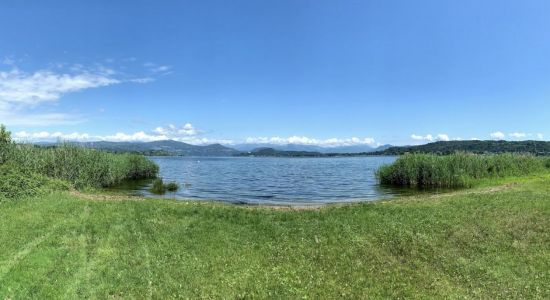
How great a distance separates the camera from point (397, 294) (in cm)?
1141

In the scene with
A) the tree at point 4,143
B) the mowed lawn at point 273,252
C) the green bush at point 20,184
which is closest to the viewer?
the mowed lawn at point 273,252

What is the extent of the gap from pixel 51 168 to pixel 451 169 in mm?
42189

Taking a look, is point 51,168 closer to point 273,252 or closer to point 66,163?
point 66,163

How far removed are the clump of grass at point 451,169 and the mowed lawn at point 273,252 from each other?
2652 centimetres

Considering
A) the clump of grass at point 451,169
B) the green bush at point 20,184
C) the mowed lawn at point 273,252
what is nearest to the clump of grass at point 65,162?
the green bush at point 20,184

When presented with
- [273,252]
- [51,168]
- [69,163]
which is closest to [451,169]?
[273,252]

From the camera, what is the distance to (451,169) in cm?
4706

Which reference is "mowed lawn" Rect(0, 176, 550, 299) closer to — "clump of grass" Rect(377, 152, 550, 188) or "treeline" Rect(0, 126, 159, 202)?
"treeline" Rect(0, 126, 159, 202)

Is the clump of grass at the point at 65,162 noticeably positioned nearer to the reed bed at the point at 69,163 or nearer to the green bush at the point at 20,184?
the reed bed at the point at 69,163

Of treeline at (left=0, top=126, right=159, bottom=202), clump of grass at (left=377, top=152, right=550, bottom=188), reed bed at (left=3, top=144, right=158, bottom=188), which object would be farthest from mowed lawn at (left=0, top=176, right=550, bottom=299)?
clump of grass at (left=377, top=152, right=550, bottom=188)

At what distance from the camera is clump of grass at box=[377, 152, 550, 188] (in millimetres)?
46487

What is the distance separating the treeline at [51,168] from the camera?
2489cm

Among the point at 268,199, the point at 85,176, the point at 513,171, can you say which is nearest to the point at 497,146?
the point at 513,171

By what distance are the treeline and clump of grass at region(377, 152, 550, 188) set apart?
112 feet
